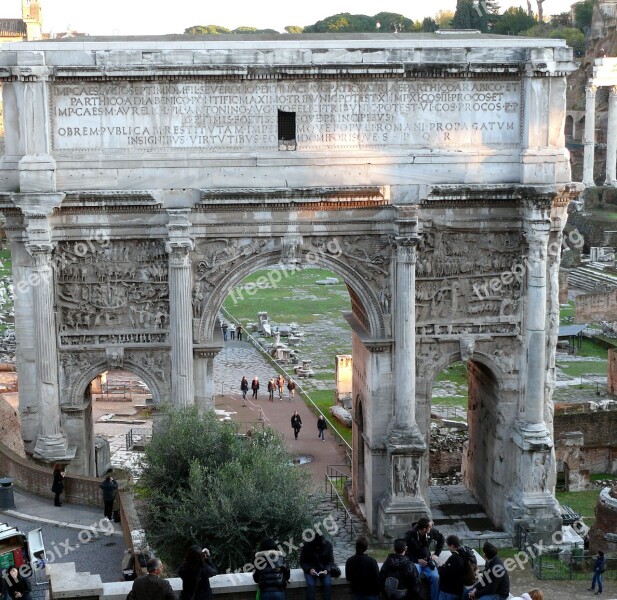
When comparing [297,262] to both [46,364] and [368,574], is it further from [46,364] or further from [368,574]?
[368,574]

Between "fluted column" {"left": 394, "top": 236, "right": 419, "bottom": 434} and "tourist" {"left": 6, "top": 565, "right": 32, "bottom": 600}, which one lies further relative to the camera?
"fluted column" {"left": 394, "top": 236, "right": 419, "bottom": 434}

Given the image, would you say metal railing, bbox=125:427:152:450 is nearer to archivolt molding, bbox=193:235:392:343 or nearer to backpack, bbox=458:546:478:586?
archivolt molding, bbox=193:235:392:343

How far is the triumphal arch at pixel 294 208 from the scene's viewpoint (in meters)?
21.5

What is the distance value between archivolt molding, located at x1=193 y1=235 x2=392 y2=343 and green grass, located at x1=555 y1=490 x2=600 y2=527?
792 centimetres

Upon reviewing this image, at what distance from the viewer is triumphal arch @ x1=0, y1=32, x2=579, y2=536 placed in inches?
845

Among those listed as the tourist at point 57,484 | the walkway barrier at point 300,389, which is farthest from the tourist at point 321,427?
the tourist at point 57,484

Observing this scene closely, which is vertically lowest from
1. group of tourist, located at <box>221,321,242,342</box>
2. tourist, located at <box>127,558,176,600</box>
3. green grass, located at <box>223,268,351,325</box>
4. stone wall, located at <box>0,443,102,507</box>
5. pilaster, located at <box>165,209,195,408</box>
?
green grass, located at <box>223,268,351,325</box>

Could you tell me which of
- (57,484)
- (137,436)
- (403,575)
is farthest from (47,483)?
(137,436)

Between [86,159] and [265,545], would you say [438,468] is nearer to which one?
[86,159]

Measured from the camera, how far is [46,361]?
21.8 metres

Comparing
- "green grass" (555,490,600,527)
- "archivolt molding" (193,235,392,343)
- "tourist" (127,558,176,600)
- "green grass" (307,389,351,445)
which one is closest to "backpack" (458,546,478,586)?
"tourist" (127,558,176,600)

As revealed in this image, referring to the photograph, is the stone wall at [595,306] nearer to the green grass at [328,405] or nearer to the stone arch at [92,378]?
the green grass at [328,405]

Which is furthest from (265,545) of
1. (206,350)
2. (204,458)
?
(206,350)

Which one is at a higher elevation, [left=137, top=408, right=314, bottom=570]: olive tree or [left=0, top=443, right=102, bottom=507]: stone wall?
[left=137, top=408, right=314, bottom=570]: olive tree
